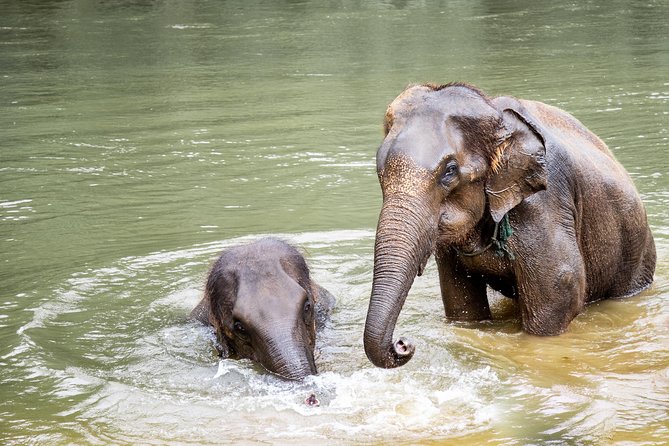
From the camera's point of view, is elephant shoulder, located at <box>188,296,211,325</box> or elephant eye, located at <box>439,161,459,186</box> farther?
elephant shoulder, located at <box>188,296,211,325</box>

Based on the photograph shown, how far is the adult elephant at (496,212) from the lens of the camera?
18.8 feet

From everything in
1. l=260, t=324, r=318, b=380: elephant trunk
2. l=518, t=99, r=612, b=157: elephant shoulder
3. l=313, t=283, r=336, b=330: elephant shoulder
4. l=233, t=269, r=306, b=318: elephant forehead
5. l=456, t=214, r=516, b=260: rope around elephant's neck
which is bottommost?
l=313, t=283, r=336, b=330: elephant shoulder

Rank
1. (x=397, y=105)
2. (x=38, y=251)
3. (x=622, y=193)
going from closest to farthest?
1. (x=397, y=105)
2. (x=622, y=193)
3. (x=38, y=251)

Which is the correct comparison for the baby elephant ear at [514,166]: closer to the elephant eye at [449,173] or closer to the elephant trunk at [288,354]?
the elephant eye at [449,173]

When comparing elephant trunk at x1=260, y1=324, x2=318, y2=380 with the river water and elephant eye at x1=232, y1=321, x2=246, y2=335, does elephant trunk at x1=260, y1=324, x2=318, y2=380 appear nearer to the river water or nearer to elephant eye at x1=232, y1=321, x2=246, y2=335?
the river water

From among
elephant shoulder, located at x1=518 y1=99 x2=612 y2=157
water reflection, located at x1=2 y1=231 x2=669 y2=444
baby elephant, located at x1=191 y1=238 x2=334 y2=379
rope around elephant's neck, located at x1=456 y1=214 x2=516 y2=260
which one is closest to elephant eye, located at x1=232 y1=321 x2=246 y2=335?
baby elephant, located at x1=191 y1=238 x2=334 y2=379

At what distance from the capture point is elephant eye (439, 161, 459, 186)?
233 inches

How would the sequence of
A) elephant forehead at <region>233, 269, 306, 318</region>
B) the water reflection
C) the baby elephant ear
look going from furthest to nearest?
elephant forehead at <region>233, 269, 306, 318</region>, the baby elephant ear, the water reflection

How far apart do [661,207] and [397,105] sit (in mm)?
4847

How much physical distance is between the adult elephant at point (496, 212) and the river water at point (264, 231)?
0.34 meters

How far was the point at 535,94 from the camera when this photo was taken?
16109 millimetres

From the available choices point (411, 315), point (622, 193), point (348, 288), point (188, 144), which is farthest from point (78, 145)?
point (622, 193)

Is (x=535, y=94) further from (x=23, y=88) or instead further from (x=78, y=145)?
(x=23, y=88)

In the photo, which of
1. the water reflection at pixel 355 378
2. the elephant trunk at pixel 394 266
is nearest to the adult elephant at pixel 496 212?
the elephant trunk at pixel 394 266
